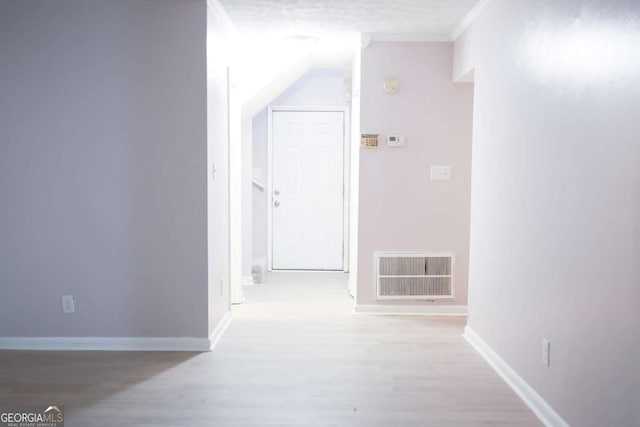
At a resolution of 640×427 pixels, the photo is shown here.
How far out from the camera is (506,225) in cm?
303

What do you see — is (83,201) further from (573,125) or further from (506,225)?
(573,125)

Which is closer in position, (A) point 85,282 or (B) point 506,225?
(B) point 506,225

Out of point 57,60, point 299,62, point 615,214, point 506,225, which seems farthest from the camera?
point 299,62

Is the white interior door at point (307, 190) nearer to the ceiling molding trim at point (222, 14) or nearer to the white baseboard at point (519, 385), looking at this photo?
the ceiling molding trim at point (222, 14)

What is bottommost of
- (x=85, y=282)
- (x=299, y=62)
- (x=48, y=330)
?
(x=48, y=330)

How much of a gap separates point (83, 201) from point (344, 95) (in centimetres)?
352

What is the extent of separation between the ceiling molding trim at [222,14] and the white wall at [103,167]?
15cm

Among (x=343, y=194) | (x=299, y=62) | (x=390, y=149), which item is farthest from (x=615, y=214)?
(x=343, y=194)

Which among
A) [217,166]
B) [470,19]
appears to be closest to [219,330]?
[217,166]

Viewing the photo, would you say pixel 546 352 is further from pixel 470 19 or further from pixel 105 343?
pixel 105 343

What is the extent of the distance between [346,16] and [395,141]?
42.1 inches

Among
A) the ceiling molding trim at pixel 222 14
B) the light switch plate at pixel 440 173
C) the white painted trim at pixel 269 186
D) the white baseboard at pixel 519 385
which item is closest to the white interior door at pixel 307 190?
the white painted trim at pixel 269 186

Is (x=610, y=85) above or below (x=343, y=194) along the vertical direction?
above

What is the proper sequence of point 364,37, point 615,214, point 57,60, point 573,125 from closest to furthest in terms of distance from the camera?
point 615,214
point 573,125
point 57,60
point 364,37
